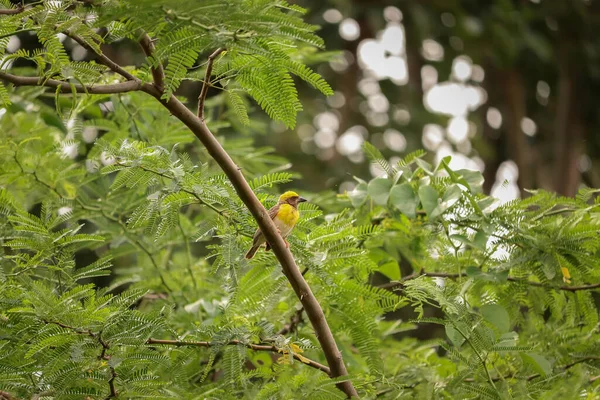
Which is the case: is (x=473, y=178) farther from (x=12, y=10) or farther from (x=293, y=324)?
(x=12, y=10)

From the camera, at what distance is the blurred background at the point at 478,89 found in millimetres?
7988

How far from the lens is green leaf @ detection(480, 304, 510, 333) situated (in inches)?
116

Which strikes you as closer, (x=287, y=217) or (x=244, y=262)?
(x=244, y=262)

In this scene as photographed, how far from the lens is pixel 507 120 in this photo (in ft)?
27.3

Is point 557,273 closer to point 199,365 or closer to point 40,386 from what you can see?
point 199,365

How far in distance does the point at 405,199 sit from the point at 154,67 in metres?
1.36

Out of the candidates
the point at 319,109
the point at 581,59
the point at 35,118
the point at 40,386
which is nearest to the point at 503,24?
the point at 581,59

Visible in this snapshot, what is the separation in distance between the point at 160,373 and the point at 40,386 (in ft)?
2.40

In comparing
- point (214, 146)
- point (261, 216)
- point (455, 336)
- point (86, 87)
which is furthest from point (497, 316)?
point (86, 87)

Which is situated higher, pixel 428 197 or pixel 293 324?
pixel 428 197

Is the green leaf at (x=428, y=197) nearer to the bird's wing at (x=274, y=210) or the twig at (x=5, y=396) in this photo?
the bird's wing at (x=274, y=210)

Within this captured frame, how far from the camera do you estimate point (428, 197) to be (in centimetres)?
308

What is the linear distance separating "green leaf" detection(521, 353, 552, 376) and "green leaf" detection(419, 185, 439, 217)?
2.29ft

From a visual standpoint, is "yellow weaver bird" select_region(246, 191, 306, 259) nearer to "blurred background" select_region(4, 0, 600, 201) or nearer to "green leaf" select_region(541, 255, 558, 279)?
"green leaf" select_region(541, 255, 558, 279)
